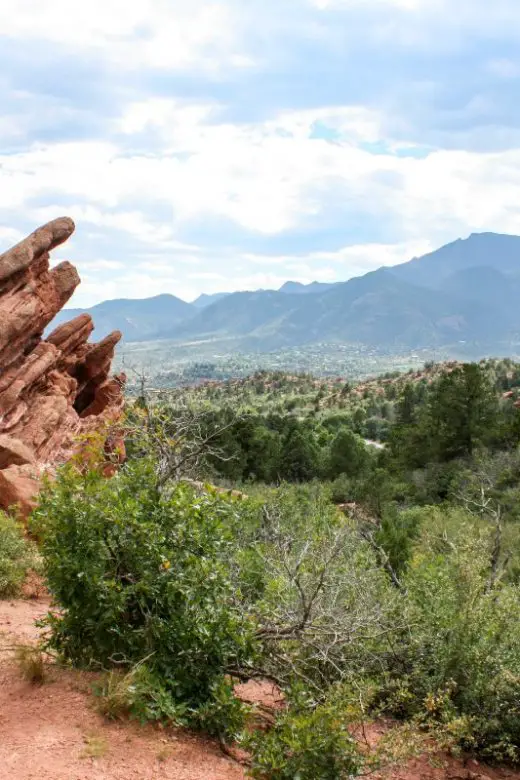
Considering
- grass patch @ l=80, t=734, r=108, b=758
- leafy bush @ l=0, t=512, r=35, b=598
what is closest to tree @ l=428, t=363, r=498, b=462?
leafy bush @ l=0, t=512, r=35, b=598

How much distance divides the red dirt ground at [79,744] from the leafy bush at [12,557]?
509 cm

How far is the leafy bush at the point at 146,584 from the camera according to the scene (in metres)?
8.16

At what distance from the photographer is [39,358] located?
24.0 meters

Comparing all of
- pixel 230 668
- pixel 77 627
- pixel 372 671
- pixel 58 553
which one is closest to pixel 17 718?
pixel 77 627

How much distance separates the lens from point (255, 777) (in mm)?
7312

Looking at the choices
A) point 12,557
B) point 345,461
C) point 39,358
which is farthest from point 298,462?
point 12,557

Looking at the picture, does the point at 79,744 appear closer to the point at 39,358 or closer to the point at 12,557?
the point at 12,557

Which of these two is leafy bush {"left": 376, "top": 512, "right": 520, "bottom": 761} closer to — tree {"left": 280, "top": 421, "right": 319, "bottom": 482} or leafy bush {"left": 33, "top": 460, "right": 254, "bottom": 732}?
leafy bush {"left": 33, "top": 460, "right": 254, "bottom": 732}

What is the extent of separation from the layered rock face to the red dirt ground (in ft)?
40.0

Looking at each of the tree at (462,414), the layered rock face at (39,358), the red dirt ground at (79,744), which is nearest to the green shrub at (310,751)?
the red dirt ground at (79,744)

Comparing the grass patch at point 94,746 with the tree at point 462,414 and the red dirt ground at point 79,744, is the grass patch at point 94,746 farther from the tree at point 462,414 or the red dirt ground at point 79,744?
the tree at point 462,414

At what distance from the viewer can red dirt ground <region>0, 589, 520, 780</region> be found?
693 centimetres

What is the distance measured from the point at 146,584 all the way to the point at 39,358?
1711cm

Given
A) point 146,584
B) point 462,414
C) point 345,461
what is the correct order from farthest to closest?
point 345,461, point 462,414, point 146,584
